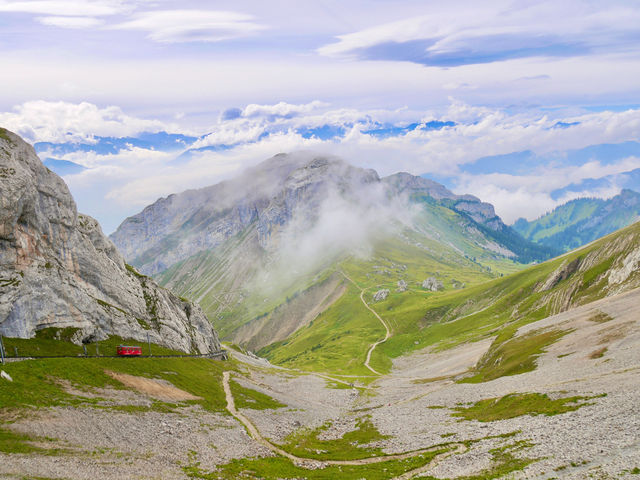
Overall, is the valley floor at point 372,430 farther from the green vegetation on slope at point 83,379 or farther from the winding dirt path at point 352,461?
the green vegetation on slope at point 83,379

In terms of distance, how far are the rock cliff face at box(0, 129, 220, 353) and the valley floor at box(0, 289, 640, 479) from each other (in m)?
38.2

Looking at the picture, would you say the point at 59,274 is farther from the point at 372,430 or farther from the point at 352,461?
the point at 352,461

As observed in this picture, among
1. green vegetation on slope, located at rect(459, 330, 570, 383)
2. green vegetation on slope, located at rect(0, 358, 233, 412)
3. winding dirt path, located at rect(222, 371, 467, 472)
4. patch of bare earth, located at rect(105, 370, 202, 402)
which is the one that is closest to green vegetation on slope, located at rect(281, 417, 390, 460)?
winding dirt path, located at rect(222, 371, 467, 472)

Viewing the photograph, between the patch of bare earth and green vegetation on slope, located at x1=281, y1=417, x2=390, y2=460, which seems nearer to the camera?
green vegetation on slope, located at x1=281, y1=417, x2=390, y2=460

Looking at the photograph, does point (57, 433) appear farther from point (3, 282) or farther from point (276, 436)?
point (3, 282)

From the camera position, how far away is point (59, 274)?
115750 millimetres

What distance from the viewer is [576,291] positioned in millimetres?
176750

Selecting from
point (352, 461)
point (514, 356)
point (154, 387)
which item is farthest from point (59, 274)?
point (514, 356)

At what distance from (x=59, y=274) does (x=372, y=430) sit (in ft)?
321

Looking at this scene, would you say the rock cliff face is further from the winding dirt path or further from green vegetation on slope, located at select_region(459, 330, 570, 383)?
green vegetation on slope, located at select_region(459, 330, 570, 383)

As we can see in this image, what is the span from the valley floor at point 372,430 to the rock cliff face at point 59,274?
1503 inches

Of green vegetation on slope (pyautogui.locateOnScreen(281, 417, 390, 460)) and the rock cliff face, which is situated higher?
the rock cliff face

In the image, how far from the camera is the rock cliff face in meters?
104

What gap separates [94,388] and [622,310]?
132274mm
